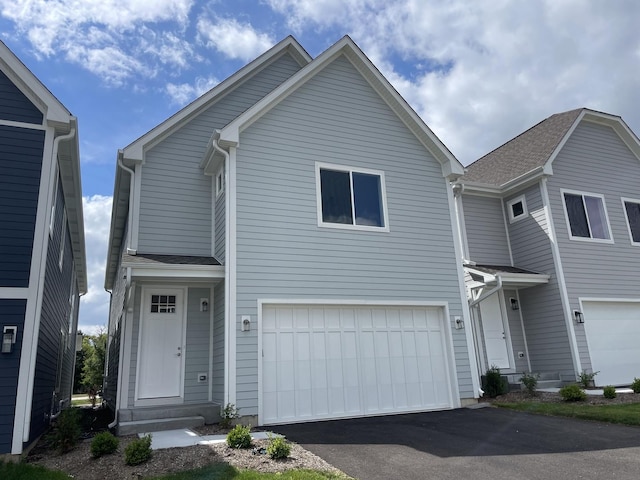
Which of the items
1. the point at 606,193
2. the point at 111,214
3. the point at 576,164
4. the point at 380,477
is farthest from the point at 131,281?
the point at 606,193

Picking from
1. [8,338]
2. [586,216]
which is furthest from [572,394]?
[8,338]

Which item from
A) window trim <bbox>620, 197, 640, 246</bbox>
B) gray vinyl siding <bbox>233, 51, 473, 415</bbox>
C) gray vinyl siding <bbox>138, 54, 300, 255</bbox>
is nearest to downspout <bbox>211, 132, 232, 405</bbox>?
gray vinyl siding <bbox>233, 51, 473, 415</bbox>

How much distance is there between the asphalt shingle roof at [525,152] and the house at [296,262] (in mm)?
3721

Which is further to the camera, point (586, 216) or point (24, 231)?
point (586, 216)

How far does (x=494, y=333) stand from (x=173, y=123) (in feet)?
32.4

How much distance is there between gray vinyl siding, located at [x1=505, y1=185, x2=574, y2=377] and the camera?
38.3 ft

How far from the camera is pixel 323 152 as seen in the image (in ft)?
32.0

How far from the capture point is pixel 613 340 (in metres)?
12.2

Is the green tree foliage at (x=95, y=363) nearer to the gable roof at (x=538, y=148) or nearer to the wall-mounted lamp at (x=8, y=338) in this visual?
the wall-mounted lamp at (x=8, y=338)

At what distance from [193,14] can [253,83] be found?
221cm

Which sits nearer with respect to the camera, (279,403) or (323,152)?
(279,403)

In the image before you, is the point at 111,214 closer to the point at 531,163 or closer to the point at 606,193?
the point at 531,163

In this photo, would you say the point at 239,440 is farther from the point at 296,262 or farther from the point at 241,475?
the point at 296,262

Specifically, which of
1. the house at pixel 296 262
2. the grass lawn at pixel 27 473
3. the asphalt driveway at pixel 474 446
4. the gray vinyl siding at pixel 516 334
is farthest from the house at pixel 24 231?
the gray vinyl siding at pixel 516 334
